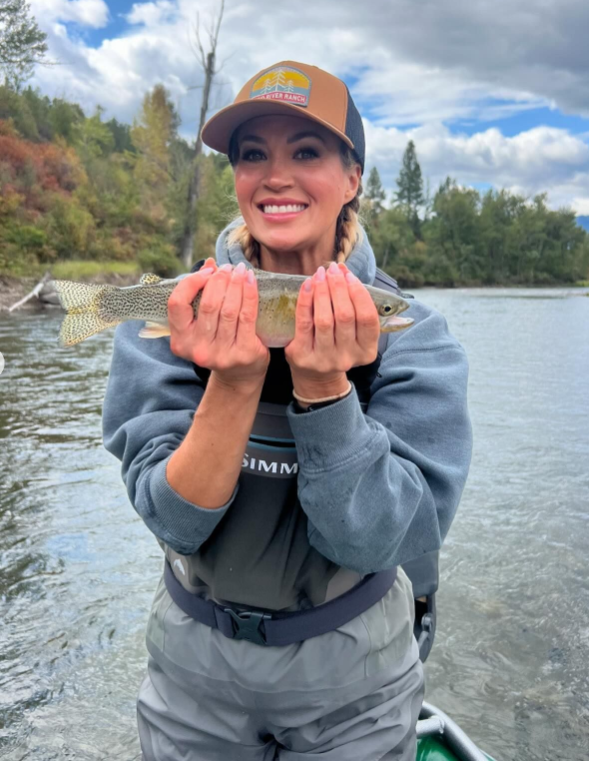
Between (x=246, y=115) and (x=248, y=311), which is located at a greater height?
(x=246, y=115)

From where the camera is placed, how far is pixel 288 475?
80.2 inches

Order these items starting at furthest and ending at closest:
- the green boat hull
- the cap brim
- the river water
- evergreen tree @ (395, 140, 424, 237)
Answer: evergreen tree @ (395, 140, 424, 237), the river water, the green boat hull, the cap brim

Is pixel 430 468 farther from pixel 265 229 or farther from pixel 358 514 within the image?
pixel 265 229

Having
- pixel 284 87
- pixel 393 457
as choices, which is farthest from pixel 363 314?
pixel 284 87

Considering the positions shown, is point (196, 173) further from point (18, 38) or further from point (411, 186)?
point (411, 186)

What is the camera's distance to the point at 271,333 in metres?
1.85

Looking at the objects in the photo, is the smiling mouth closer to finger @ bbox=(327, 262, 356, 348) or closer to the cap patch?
the cap patch

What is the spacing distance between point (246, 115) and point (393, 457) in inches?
50.4

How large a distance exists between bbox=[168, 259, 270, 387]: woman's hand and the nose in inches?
25.0

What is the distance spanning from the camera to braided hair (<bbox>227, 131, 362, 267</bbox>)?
2472 millimetres

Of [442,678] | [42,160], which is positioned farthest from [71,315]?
[42,160]

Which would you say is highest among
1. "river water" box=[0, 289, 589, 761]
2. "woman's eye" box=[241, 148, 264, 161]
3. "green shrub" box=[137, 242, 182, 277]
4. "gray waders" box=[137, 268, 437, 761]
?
"woman's eye" box=[241, 148, 264, 161]

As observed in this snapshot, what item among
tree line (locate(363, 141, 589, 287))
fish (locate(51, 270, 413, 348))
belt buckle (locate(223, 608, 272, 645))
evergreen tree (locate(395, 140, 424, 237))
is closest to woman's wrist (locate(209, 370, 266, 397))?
fish (locate(51, 270, 413, 348))

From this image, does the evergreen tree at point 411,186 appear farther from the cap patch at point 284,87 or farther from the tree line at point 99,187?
the cap patch at point 284,87
